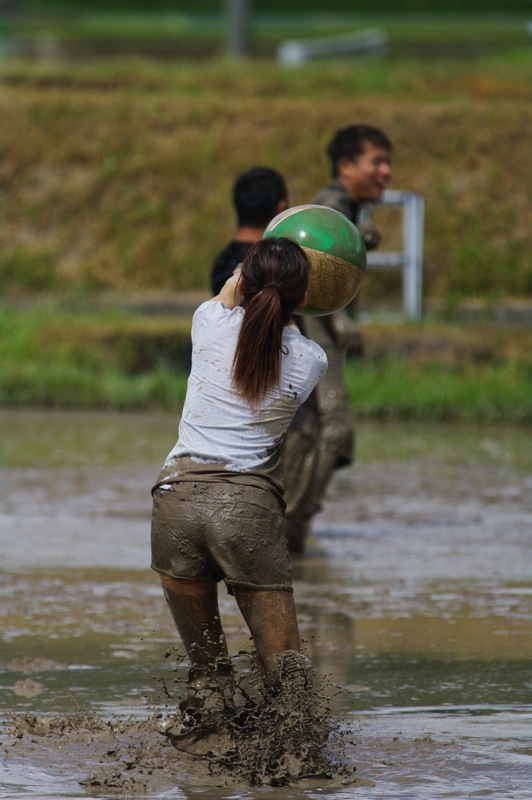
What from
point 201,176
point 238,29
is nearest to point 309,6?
point 238,29

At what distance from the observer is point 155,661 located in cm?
584

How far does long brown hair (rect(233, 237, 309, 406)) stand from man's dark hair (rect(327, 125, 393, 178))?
355cm

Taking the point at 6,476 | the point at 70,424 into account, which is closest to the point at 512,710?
the point at 6,476

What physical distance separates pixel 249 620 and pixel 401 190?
13.3 meters

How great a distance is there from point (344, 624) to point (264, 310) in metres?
2.36

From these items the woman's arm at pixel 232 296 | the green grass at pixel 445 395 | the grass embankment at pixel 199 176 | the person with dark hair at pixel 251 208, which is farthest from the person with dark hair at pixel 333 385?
the grass embankment at pixel 199 176

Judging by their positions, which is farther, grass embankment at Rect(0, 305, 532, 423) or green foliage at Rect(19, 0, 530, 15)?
green foliage at Rect(19, 0, 530, 15)

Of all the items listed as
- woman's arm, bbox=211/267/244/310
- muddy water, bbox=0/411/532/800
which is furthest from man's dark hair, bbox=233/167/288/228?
woman's arm, bbox=211/267/244/310

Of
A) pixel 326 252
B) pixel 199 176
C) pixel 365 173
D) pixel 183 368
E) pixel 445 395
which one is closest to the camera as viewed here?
pixel 326 252

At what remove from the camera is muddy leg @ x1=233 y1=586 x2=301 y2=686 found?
175 inches

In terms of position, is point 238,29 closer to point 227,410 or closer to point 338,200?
point 338,200

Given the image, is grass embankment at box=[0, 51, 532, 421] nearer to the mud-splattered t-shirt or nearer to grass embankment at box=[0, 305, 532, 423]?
grass embankment at box=[0, 305, 532, 423]

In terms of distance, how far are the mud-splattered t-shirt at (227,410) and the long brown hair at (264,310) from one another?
0.04 metres

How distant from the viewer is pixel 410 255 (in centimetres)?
1622
